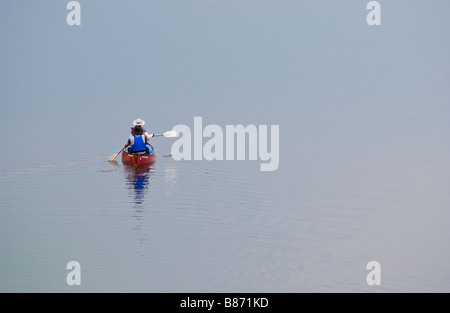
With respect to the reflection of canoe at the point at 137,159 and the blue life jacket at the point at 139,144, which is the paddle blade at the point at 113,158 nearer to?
the reflection of canoe at the point at 137,159

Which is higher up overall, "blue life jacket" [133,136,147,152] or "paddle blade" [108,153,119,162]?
"blue life jacket" [133,136,147,152]

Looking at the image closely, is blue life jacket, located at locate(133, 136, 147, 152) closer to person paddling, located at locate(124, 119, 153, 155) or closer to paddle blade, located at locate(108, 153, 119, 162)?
person paddling, located at locate(124, 119, 153, 155)

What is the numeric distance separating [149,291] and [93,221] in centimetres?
385

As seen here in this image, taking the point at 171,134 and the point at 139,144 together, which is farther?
the point at 171,134

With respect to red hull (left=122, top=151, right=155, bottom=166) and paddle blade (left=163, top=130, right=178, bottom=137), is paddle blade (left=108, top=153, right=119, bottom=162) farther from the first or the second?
paddle blade (left=163, top=130, right=178, bottom=137)

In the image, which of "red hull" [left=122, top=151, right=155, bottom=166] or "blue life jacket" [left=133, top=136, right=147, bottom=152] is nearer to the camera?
"red hull" [left=122, top=151, right=155, bottom=166]

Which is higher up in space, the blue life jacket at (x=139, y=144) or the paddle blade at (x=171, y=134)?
the paddle blade at (x=171, y=134)

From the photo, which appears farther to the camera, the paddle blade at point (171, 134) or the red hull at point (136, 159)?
the paddle blade at point (171, 134)

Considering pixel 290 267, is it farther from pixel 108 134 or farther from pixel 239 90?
pixel 239 90

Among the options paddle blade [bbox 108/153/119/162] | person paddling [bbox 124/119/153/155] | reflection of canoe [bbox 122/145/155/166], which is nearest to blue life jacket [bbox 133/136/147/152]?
person paddling [bbox 124/119/153/155]

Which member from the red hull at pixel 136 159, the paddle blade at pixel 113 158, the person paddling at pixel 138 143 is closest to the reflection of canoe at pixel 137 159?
the red hull at pixel 136 159

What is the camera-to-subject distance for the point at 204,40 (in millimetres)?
40875

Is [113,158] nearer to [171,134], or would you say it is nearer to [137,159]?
[137,159]

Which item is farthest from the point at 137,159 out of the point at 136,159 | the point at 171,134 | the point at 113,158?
the point at 171,134
